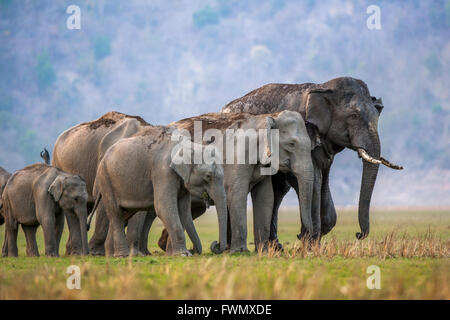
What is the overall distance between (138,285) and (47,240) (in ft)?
26.2

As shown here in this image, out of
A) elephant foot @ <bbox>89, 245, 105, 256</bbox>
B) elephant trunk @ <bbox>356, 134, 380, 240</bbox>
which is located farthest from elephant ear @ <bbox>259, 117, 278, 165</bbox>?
elephant foot @ <bbox>89, 245, 105, 256</bbox>

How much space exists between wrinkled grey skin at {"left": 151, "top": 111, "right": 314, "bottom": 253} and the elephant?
1108 millimetres

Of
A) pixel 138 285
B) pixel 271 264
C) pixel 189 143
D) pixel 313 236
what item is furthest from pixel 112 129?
pixel 138 285

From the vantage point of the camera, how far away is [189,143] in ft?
48.0

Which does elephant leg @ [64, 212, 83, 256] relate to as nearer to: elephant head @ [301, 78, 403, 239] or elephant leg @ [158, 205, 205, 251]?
elephant leg @ [158, 205, 205, 251]

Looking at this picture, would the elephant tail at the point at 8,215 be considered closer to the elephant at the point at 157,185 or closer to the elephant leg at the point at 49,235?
the elephant leg at the point at 49,235

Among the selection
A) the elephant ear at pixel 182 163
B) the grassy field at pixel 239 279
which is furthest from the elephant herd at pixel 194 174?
the grassy field at pixel 239 279

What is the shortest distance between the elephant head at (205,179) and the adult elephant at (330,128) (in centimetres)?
394

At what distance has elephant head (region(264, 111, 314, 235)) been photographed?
1634 cm

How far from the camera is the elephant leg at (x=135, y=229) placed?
15.9m

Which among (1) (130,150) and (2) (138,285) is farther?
(1) (130,150)

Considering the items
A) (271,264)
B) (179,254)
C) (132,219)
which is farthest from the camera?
(132,219)
